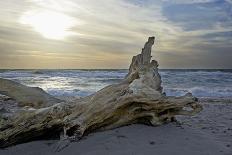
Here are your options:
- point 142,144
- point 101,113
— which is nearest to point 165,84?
point 101,113

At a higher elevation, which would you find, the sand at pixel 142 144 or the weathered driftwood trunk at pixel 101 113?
the weathered driftwood trunk at pixel 101 113

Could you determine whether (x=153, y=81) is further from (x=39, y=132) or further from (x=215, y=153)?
(x=39, y=132)

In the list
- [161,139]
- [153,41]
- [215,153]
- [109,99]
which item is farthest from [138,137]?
[153,41]

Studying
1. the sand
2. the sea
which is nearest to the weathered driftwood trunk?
the sand

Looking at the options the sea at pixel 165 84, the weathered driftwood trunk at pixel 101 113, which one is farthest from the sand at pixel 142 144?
the sea at pixel 165 84

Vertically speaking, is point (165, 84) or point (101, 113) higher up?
point (101, 113)

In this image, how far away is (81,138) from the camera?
4.76m

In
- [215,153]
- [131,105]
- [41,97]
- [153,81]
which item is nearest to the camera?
[215,153]

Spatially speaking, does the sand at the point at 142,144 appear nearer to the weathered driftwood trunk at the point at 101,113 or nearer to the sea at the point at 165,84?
the weathered driftwood trunk at the point at 101,113

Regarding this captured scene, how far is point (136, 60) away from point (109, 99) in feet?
3.62

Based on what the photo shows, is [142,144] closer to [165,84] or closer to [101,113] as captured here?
[101,113]

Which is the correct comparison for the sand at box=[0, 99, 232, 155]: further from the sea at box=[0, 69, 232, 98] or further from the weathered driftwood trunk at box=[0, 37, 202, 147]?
the sea at box=[0, 69, 232, 98]

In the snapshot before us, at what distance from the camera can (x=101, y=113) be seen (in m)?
4.84

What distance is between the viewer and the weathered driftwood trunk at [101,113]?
4688 millimetres
